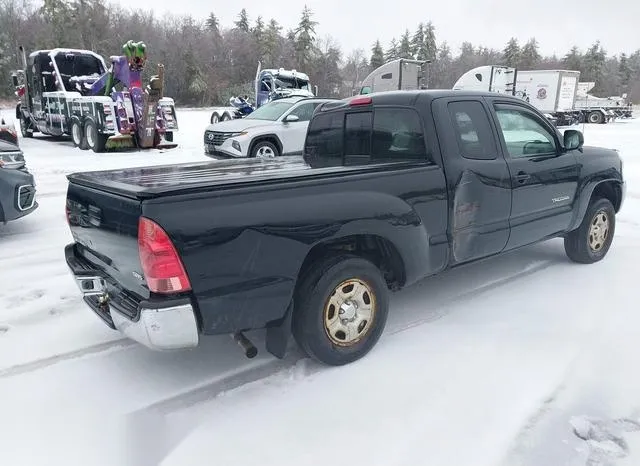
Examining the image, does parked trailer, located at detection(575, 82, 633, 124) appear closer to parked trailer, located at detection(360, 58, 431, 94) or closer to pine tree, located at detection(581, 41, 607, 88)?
parked trailer, located at detection(360, 58, 431, 94)

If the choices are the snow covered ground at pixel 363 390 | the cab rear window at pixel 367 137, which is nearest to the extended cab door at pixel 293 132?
the cab rear window at pixel 367 137

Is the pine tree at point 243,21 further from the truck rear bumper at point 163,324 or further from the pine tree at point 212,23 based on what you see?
the truck rear bumper at point 163,324

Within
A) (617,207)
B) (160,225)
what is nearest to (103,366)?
(160,225)

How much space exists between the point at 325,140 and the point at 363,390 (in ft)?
8.35

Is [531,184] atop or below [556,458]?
atop

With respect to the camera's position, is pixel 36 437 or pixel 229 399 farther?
pixel 229 399

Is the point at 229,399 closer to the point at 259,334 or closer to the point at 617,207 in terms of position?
the point at 259,334

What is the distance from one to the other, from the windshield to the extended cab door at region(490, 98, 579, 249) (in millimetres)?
8609

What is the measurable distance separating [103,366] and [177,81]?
2358 inches

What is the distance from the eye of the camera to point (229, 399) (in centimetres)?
311

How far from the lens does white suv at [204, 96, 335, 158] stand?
39.0 feet

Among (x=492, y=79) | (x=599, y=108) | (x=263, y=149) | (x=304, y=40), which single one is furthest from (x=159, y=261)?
(x=304, y=40)

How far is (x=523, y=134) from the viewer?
15.5 ft

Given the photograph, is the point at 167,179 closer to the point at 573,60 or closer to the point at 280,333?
the point at 280,333
